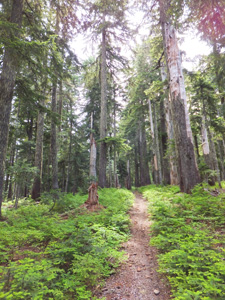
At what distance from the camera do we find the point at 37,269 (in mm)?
2439

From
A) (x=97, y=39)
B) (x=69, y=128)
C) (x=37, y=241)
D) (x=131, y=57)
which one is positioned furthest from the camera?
(x=69, y=128)

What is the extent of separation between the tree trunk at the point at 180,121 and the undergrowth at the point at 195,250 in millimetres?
1245

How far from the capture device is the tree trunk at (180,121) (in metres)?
7.41

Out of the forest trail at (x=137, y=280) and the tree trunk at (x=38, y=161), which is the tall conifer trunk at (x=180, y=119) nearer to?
the forest trail at (x=137, y=280)

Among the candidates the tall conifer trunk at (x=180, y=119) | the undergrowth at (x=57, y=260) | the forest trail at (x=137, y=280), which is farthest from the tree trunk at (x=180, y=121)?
the forest trail at (x=137, y=280)

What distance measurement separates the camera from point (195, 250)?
2.88 m

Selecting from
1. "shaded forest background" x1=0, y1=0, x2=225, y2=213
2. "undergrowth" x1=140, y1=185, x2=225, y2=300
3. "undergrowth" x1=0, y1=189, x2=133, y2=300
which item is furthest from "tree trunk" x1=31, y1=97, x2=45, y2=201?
"undergrowth" x1=140, y1=185, x2=225, y2=300

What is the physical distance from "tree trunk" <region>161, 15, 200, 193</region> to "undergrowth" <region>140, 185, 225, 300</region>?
1.25 metres

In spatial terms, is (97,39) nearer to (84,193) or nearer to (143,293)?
(84,193)

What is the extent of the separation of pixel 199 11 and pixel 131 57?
12262 millimetres

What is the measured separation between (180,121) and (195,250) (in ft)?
20.4

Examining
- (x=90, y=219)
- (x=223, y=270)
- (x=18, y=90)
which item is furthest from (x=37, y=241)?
(x=18, y=90)

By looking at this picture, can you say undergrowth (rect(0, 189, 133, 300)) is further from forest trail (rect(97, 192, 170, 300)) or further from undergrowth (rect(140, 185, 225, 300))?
undergrowth (rect(140, 185, 225, 300))

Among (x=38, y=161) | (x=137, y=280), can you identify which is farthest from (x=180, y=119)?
(x=38, y=161)
